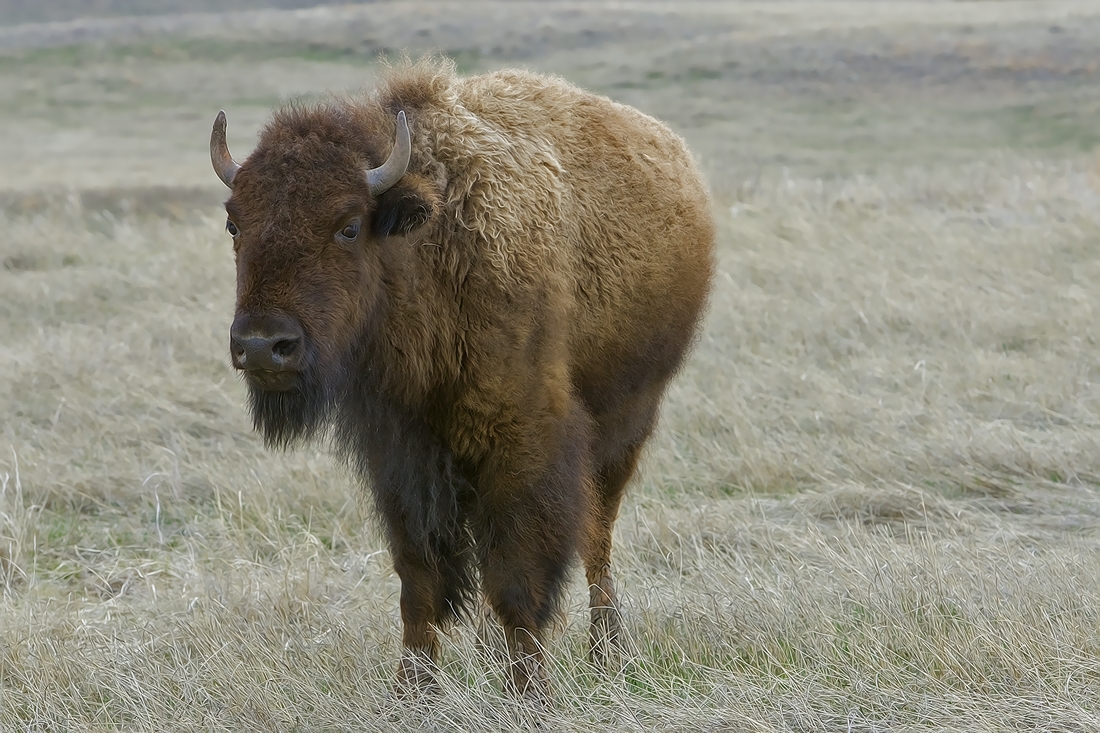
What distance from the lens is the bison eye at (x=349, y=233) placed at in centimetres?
388

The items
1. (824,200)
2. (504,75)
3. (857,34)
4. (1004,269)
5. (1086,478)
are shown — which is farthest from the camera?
(857,34)

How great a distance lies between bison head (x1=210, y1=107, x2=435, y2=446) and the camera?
3.69m

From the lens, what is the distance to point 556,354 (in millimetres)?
4316

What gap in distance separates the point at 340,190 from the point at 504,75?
61.0 inches

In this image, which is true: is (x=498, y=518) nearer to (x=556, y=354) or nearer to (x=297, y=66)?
(x=556, y=354)

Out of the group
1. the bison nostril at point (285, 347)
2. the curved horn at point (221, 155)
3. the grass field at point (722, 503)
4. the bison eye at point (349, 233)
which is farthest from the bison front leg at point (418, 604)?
the curved horn at point (221, 155)

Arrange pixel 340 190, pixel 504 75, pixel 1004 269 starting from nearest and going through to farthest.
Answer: pixel 340 190, pixel 504 75, pixel 1004 269

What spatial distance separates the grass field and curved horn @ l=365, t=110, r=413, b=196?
3.07 ft

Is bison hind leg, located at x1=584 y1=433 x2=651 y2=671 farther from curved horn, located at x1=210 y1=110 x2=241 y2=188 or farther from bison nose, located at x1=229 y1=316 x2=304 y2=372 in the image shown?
curved horn, located at x1=210 y1=110 x2=241 y2=188

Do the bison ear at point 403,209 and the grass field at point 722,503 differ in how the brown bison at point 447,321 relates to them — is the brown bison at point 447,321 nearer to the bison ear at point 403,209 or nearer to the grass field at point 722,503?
the bison ear at point 403,209

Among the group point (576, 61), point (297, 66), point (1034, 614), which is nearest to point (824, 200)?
point (1034, 614)

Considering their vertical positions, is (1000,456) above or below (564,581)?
below

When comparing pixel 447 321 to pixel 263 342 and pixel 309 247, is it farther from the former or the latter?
pixel 263 342

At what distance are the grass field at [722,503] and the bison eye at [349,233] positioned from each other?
3.35 ft
